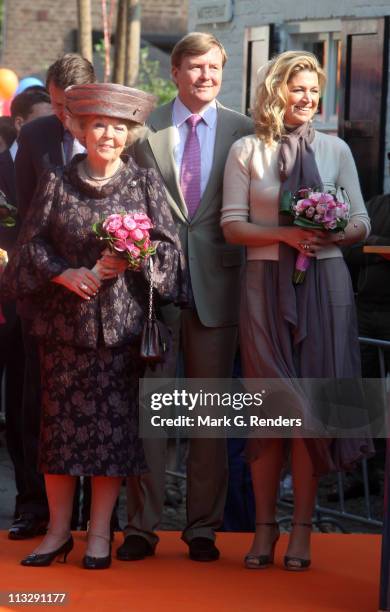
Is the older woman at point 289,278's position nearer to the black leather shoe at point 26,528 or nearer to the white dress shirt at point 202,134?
the white dress shirt at point 202,134

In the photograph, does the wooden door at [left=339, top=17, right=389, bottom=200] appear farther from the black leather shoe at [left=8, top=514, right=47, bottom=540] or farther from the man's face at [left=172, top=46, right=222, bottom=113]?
the black leather shoe at [left=8, top=514, right=47, bottom=540]

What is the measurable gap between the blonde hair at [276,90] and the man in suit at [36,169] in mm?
876

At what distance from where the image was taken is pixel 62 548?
5602 mm

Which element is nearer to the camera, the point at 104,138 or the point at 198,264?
the point at 104,138

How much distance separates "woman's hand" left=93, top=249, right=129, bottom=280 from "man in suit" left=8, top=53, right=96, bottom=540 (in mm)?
729

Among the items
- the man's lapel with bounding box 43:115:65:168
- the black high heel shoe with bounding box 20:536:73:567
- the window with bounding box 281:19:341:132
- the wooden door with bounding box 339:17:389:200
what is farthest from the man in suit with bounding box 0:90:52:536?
the window with bounding box 281:19:341:132

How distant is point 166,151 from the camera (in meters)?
5.89

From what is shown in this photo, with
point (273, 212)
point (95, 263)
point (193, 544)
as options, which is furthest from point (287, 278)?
point (193, 544)

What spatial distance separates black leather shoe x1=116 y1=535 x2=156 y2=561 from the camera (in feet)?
18.8

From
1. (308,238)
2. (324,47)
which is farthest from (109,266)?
(324,47)

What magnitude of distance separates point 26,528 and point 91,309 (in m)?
1.14

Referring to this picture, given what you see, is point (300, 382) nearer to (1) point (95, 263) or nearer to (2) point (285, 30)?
(1) point (95, 263)

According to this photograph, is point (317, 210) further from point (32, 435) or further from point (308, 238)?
point (32, 435)

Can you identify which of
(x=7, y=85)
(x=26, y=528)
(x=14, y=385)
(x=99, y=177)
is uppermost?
(x=7, y=85)
